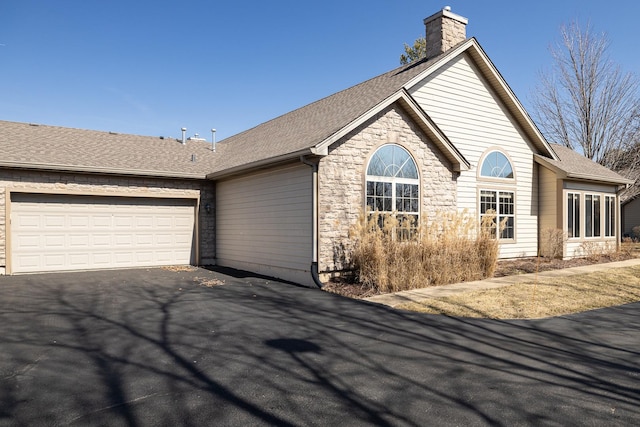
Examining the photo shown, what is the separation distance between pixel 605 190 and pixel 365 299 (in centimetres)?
1351

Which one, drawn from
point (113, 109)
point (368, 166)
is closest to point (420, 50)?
point (113, 109)

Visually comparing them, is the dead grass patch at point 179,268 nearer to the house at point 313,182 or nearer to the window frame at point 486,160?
the house at point 313,182

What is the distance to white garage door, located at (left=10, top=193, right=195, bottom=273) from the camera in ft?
42.0

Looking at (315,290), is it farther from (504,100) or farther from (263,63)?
(263,63)

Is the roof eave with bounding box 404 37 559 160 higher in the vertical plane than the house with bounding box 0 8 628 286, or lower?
higher

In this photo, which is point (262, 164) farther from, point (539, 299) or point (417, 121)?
point (539, 299)

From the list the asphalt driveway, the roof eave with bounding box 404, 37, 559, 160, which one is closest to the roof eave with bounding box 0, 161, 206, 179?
the asphalt driveway

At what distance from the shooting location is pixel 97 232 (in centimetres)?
1376

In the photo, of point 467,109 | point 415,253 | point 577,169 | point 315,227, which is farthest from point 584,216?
point 315,227

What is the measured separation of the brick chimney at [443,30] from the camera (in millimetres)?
14711

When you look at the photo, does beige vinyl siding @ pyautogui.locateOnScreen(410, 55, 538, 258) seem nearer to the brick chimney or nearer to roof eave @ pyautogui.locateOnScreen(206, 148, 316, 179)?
the brick chimney

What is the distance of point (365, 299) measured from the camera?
8977 millimetres

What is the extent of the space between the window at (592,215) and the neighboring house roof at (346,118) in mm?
2215

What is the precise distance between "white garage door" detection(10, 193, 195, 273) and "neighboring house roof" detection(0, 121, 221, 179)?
1.03 m
